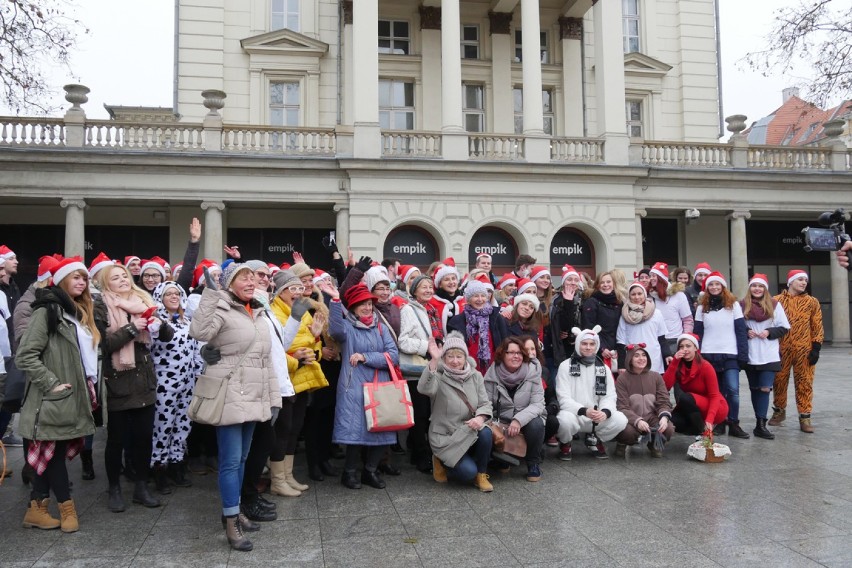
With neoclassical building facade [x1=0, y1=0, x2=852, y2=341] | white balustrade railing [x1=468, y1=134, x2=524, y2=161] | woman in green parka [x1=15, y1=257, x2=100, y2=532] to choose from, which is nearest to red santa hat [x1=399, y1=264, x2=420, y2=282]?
woman in green parka [x1=15, y1=257, x2=100, y2=532]

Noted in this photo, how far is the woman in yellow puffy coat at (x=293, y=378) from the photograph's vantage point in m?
6.40

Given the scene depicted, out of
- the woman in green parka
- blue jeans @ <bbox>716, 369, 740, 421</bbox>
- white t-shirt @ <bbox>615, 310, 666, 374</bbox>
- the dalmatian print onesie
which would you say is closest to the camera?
the woman in green parka

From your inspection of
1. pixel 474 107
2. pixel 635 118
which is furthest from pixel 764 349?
pixel 635 118

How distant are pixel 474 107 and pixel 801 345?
1696cm

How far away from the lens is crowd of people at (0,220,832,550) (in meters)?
5.39

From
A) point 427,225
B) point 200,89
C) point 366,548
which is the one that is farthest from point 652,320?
point 200,89

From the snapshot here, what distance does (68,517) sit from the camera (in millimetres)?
5484

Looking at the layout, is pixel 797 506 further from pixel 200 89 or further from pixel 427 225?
pixel 200 89

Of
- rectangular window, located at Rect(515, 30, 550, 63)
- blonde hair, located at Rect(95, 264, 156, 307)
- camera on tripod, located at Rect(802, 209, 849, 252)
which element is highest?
rectangular window, located at Rect(515, 30, 550, 63)

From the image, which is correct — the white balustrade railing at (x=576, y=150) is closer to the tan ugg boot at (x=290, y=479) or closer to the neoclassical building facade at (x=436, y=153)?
the neoclassical building facade at (x=436, y=153)

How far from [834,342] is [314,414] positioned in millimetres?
22309

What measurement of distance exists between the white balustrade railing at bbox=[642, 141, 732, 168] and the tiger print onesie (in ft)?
42.1

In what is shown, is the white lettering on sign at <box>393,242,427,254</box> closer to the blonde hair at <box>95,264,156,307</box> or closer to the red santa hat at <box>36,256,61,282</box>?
the blonde hair at <box>95,264,156,307</box>

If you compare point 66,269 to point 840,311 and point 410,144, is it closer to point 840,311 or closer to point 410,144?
point 410,144
